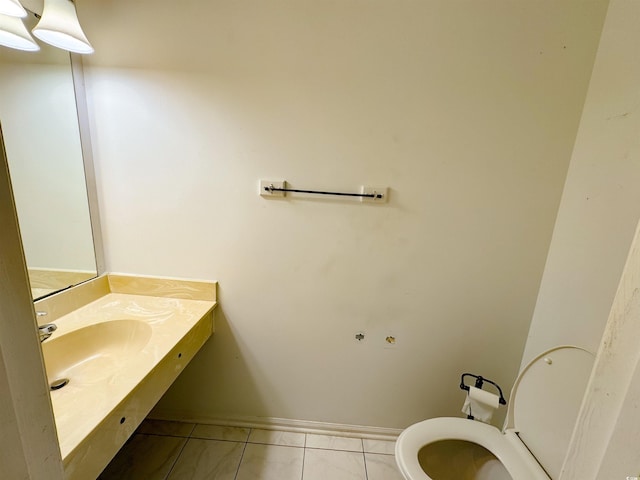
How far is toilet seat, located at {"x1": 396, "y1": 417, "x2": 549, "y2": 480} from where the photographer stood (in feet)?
3.15

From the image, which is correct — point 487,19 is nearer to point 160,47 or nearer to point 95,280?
→ point 160,47

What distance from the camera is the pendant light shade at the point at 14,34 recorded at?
2.91 ft

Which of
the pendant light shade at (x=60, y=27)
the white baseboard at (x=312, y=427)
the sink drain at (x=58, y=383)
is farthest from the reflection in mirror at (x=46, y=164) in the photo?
the white baseboard at (x=312, y=427)

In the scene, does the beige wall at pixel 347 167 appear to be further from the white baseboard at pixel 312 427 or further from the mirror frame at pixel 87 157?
the white baseboard at pixel 312 427

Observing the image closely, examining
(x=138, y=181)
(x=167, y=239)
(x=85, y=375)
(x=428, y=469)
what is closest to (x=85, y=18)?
(x=138, y=181)

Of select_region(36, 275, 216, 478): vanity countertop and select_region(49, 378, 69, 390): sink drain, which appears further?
select_region(49, 378, 69, 390): sink drain

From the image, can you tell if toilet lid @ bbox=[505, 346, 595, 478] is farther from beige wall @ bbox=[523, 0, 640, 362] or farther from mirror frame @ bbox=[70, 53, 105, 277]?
mirror frame @ bbox=[70, 53, 105, 277]

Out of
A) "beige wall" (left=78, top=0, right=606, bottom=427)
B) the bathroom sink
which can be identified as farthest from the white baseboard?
the bathroom sink

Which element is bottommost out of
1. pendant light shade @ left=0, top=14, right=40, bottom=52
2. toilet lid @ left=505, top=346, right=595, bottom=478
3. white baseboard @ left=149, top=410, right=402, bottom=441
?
white baseboard @ left=149, top=410, right=402, bottom=441

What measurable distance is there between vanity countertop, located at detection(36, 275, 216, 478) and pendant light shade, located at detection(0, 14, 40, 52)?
954mm

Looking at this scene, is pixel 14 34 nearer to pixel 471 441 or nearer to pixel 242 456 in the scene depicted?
pixel 242 456

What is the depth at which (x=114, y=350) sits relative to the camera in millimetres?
1160

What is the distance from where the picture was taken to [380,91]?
3.82ft

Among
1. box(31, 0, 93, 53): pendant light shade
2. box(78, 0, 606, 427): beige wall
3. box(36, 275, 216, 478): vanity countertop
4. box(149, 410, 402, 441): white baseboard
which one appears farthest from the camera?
box(149, 410, 402, 441): white baseboard
